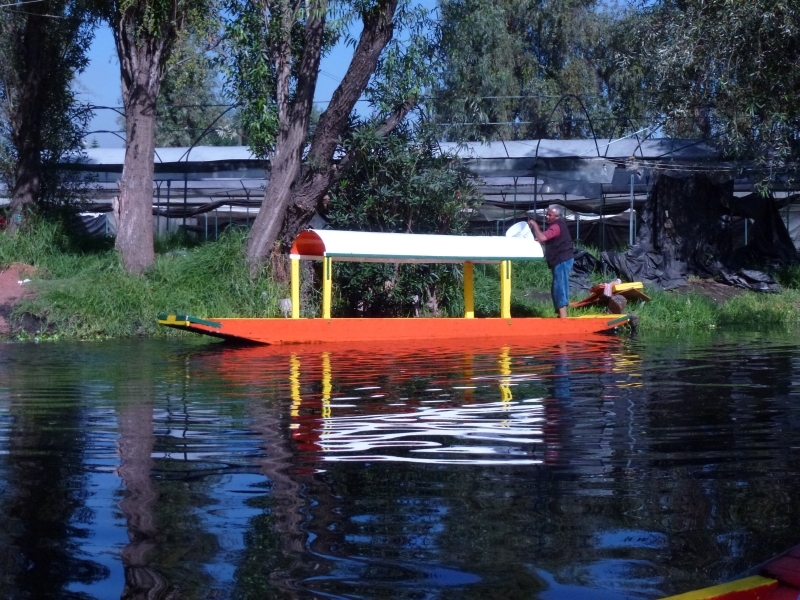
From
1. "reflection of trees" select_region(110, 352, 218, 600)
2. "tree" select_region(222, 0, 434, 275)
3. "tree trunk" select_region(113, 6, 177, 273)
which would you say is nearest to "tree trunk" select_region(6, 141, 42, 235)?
"tree trunk" select_region(113, 6, 177, 273)

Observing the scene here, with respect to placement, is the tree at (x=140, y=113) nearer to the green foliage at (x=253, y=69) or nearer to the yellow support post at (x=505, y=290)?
the green foliage at (x=253, y=69)

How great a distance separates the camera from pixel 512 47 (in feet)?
118

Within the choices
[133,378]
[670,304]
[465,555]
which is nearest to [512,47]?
[670,304]

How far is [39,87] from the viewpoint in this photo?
750 inches

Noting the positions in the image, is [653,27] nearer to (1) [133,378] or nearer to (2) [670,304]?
(2) [670,304]

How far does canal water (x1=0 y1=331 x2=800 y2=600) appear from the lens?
10.7 feet

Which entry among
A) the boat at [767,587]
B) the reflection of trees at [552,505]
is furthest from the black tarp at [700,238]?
the boat at [767,587]

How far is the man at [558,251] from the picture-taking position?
576 inches

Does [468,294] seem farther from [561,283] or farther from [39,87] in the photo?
[39,87]

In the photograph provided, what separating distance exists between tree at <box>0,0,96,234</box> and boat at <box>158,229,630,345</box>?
759 cm

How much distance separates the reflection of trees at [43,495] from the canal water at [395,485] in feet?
0.04

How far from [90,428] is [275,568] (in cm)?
305

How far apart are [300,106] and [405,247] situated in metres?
4.43

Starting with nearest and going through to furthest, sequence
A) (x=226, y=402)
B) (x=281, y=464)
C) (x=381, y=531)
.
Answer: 1. (x=381, y=531)
2. (x=281, y=464)
3. (x=226, y=402)
